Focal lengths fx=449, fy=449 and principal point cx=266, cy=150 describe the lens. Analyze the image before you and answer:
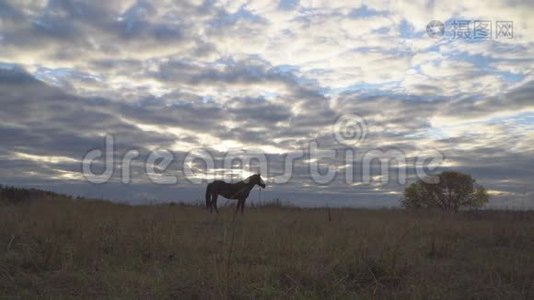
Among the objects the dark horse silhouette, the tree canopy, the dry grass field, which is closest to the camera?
the dry grass field

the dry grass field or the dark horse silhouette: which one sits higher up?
the dark horse silhouette

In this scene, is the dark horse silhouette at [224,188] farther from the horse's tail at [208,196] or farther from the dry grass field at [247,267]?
the dry grass field at [247,267]

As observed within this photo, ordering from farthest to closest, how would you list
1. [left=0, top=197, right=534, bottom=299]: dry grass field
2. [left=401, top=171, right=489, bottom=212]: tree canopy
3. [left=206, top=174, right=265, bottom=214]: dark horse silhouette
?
[left=401, top=171, right=489, bottom=212]: tree canopy, [left=206, top=174, right=265, bottom=214]: dark horse silhouette, [left=0, top=197, right=534, bottom=299]: dry grass field

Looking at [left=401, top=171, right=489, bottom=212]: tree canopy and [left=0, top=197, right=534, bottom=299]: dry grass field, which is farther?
[left=401, top=171, right=489, bottom=212]: tree canopy

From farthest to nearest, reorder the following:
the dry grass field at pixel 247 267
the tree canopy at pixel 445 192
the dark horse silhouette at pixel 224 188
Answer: the tree canopy at pixel 445 192 < the dark horse silhouette at pixel 224 188 < the dry grass field at pixel 247 267

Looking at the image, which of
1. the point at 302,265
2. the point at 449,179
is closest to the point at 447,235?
the point at 302,265

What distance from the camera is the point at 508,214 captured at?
63.2 ft

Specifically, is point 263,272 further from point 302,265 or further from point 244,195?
point 244,195

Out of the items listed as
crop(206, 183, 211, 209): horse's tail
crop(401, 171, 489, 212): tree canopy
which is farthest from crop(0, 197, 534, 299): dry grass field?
crop(401, 171, 489, 212): tree canopy

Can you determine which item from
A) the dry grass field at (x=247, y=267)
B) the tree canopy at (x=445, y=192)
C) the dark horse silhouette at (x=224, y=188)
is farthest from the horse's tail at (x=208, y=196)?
the tree canopy at (x=445, y=192)

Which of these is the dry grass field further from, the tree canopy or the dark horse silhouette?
the tree canopy

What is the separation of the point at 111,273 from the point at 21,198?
1797cm

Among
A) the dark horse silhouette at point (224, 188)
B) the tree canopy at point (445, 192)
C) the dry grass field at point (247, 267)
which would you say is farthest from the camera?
the tree canopy at point (445, 192)

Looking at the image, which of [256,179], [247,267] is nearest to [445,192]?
[256,179]
